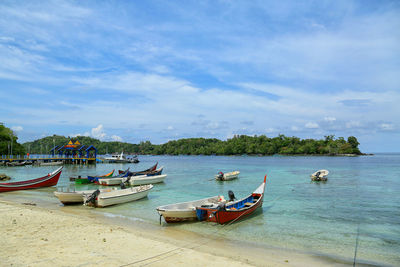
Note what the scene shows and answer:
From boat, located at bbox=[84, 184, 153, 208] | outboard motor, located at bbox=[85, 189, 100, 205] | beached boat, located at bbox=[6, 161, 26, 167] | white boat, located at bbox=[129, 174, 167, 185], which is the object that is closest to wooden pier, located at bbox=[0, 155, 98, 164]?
beached boat, located at bbox=[6, 161, 26, 167]

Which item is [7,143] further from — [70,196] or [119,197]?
[119,197]

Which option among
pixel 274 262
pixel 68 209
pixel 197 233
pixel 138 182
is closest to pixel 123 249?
pixel 197 233

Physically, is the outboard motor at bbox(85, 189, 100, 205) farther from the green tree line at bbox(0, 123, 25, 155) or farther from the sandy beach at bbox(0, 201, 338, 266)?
the green tree line at bbox(0, 123, 25, 155)

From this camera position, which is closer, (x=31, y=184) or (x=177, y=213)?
(x=177, y=213)

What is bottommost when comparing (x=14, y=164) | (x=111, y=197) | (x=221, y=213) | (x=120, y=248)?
(x=120, y=248)

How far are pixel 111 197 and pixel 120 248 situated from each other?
988 cm

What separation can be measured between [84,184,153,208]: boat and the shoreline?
4.76 meters

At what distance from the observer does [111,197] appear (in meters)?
18.8

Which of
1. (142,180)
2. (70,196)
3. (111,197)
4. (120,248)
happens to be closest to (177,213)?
(120,248)

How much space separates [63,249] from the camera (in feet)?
29.7

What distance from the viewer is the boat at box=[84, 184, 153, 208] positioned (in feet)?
59.9

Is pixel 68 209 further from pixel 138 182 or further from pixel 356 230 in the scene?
pixel 356 230

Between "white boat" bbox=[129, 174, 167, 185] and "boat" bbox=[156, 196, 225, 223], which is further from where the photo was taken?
"white boat" bbox=[129, 174, 167, 185]

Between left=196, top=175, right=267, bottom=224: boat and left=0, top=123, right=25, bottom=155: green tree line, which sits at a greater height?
left=0, top=123, right=25, bottom=155: green tree line
